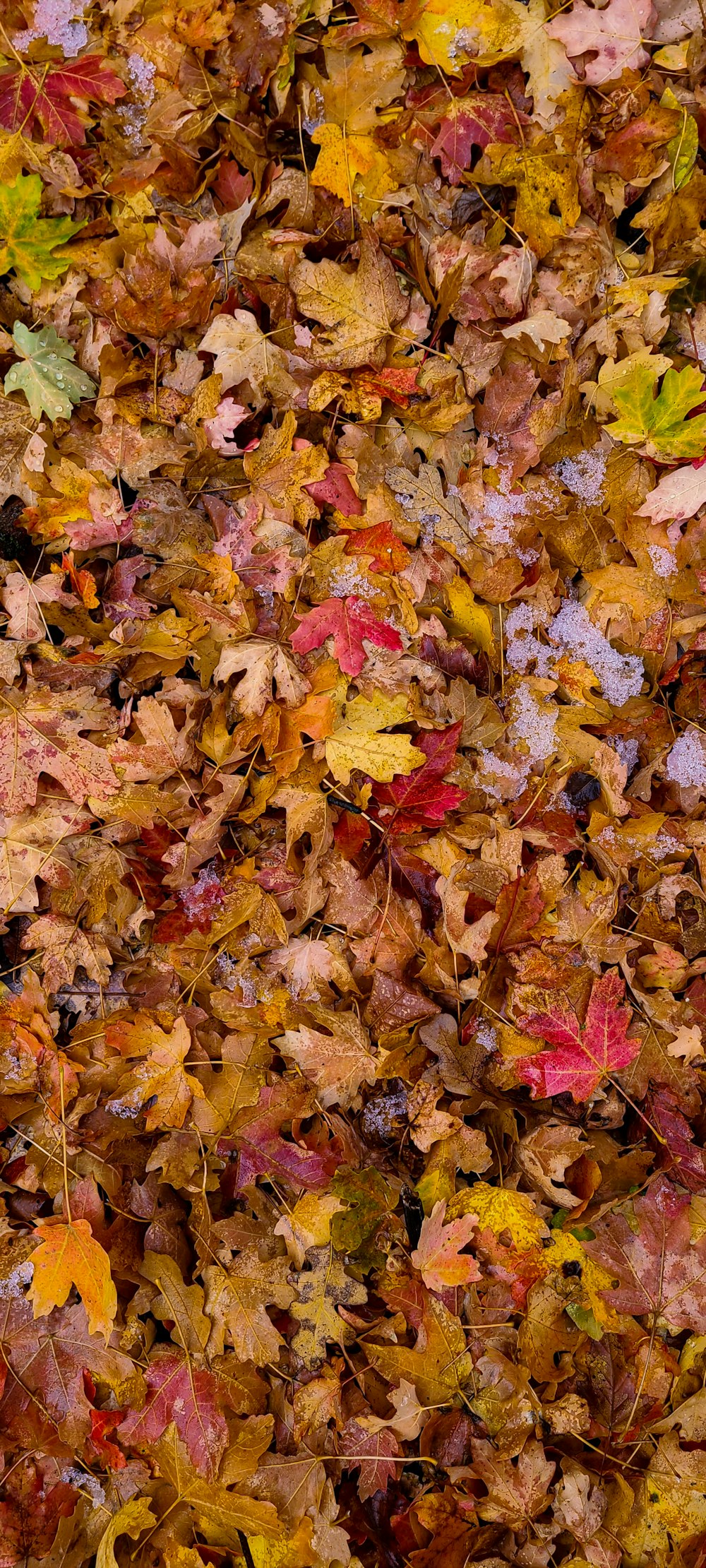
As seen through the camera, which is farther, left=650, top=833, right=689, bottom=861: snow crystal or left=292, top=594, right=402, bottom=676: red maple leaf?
left=650, top=833, right=689, bottom=861: snow crystal

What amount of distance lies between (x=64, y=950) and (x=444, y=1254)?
91 cm

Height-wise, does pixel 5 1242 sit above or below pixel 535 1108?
above

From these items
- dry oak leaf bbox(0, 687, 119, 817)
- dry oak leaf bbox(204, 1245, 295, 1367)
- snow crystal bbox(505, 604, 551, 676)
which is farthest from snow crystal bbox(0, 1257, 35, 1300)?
snow crystal bbox(505, 604, 551, 676)

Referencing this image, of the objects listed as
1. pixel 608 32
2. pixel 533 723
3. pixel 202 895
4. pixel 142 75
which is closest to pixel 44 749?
pixel 202 895

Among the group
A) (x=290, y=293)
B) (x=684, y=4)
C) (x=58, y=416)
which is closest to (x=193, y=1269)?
(x=58, y=416)

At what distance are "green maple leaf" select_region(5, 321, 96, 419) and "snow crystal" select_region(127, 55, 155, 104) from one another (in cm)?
46

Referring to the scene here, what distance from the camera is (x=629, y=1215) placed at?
5.96 ft

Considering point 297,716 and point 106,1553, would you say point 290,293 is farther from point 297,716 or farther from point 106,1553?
point 106,1553

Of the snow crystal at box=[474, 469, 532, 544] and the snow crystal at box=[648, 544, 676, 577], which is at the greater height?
the snow crystal at box=[474, 469, 532, 544]

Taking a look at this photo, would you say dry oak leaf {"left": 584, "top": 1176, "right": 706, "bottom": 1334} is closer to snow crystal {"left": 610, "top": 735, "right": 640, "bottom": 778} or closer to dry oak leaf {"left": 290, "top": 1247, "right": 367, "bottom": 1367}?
dry oak leaf {"left": 290, "top": 1247, "right": 367, "bottom": 1367}

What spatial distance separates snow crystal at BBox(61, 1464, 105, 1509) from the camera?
69.1 inches

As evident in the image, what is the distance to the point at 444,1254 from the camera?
174 centimetres

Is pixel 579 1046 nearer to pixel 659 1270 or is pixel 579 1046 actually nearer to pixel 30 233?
pixel 659 1270

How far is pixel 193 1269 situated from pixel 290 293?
73.5 inches
